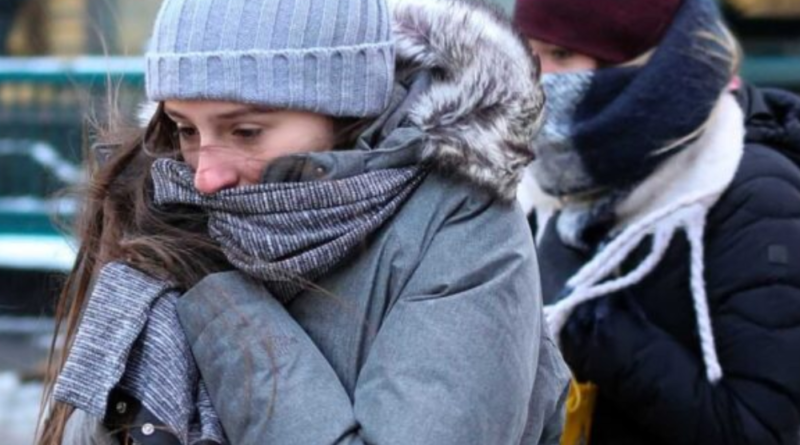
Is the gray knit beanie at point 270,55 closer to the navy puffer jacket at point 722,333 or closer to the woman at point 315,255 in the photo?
the woman at point 315,255

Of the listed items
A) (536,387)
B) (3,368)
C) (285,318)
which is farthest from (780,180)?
(3,368)

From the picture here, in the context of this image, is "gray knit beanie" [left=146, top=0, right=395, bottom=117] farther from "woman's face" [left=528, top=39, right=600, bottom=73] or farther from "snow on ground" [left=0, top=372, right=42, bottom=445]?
"snow on ground" [left=0, top=372, right=42, bottom=445]

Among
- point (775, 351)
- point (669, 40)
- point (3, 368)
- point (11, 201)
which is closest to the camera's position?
point (775, 351)

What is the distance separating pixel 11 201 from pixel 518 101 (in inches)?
248

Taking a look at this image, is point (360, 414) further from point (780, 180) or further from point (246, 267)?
point (780, 180)

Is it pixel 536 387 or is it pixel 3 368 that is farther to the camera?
pixel 3 368

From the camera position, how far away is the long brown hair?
1.89m

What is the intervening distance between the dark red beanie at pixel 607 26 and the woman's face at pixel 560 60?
0.04 feet

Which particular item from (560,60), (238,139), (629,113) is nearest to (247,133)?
(238,139)

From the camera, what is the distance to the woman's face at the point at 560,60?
9.66 ft

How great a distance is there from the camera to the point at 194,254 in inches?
74.9

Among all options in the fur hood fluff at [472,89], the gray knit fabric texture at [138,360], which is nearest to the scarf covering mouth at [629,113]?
the fur hood fluff at [472,89]

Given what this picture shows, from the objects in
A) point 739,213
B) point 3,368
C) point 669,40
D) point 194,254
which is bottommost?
point 3,368

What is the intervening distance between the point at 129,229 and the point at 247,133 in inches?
9.3
